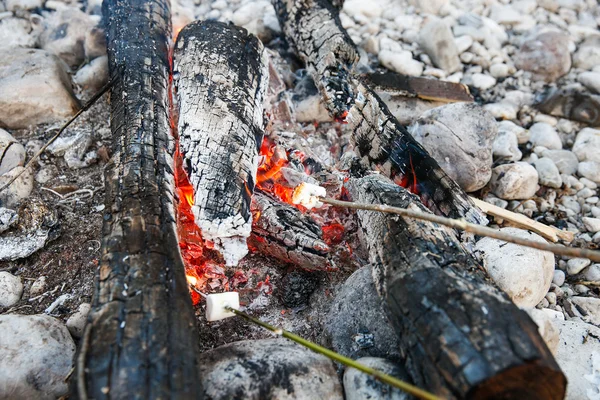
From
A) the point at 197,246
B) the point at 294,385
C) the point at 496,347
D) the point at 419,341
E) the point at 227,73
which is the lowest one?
the point at 197,246

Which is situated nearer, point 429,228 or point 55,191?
point 429,228

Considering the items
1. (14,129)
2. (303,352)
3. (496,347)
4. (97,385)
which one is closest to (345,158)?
(303,352)

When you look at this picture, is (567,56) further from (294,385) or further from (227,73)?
(294,385)

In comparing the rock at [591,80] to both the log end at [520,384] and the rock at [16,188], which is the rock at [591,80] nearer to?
the log end at [520,384]

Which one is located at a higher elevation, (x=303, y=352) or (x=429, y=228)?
(x=429, y=228)

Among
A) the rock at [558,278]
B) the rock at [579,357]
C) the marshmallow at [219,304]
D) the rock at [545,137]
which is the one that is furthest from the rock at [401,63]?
the marshmallow at [219,304]

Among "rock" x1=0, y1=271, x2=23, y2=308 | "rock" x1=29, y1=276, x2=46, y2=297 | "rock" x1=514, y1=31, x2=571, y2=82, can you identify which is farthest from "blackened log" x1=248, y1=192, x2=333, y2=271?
"rock" x1=514, y1=31, x2=571, y2=82

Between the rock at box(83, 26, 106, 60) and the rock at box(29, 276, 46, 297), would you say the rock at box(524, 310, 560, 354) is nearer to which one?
the rock at box(29, 276, 46, 297)
